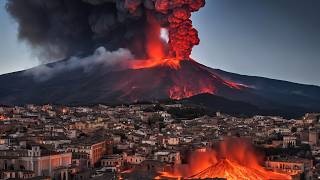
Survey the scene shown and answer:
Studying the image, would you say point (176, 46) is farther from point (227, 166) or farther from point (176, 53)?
point (227, 166)

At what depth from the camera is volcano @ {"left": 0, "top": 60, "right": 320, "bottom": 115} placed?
259 ft

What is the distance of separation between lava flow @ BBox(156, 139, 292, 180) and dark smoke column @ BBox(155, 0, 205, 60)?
36788 mm

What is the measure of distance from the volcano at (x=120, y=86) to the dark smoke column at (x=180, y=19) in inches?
200

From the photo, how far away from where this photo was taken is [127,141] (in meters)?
38.0

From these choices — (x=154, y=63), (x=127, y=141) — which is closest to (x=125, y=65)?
(x=154, y=63)

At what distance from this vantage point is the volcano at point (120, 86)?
259ft

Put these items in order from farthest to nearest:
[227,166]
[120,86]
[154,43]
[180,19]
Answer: [154,43] < [120,86] < [180,19] < [227,166]

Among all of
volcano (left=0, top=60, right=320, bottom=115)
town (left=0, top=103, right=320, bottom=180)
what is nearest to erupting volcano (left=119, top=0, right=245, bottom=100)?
volcano (left=0, top=60, right=320, bottom=115)

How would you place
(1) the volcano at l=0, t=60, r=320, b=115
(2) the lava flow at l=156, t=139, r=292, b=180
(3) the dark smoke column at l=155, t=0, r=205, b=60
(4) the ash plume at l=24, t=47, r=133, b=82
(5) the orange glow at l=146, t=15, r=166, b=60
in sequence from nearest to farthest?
(2) the lava flow at l=156, t=139, r=292, b=180 < (3) the dark smoke column at l=155, t=0, r=205, b=60 < (1) the volcano at l=0, t=60, r=320, b=115 < (5) the orange glow at l=146, t=15, r=166, b=60 < (4) the ash plume at l=24, t=47, r=133, b=82

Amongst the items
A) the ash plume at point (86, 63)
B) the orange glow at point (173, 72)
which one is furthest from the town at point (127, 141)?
the ash plume at point (86, 63)

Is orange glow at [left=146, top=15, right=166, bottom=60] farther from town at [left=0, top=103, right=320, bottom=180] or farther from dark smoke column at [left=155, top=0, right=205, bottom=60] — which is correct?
town at [left=0, top=103, right=320, bottom=180]

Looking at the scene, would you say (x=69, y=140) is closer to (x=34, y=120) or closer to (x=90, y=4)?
(x=34, y=120)

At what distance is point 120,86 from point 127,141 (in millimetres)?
44483

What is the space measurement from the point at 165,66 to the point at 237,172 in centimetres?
5990
